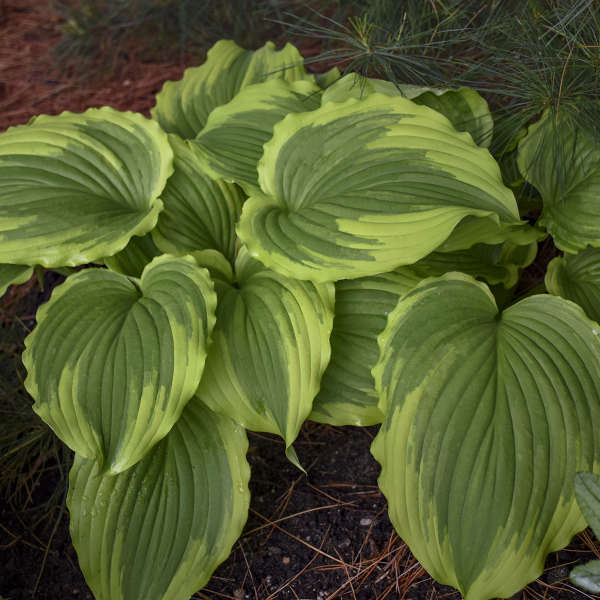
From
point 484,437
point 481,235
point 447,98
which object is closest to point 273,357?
point 484,437

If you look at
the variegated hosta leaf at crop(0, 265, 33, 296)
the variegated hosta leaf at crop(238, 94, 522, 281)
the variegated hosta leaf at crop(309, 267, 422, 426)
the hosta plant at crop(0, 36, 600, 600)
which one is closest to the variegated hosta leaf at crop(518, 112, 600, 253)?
the hosta plant at crop(0, 36, 600, 600)

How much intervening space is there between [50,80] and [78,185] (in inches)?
58.6

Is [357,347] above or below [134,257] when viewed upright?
below

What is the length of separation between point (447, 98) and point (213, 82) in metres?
0.71

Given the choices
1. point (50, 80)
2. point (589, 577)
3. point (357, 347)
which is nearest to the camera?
point (589, 577)

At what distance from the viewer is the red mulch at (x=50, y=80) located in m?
2.51

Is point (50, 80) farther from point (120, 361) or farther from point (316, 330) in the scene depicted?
point (316, 330)

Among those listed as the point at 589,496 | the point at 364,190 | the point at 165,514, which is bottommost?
the point at 165,514

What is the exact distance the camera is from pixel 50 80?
264 centimetres

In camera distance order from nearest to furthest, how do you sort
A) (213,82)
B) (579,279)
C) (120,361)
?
(120,361) → (579,279) → (213,82)

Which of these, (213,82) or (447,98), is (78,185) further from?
(447,98)

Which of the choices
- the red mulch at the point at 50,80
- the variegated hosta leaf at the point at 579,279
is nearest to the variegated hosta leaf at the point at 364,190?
the variegated hosta leaf at the point at 579,279

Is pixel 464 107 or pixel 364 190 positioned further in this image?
pixel 464 107

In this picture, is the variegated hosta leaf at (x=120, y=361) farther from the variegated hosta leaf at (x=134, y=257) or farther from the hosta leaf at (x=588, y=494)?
the hosta leaf at (x=588, y=494)
